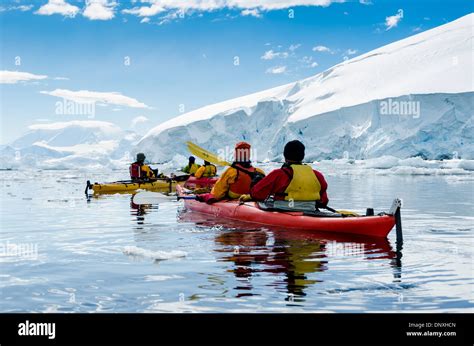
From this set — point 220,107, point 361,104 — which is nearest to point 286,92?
point 220,107

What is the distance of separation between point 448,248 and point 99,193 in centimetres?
1225

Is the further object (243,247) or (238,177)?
(238,177)

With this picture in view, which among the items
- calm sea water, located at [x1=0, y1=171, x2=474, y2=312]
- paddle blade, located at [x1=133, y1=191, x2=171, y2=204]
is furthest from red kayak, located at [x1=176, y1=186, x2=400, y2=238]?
paddle blade, located at [x1=133, y1=191, x2=171, y2=204]

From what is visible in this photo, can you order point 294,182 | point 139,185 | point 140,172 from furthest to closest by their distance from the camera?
1. point 140,172
2. point 139,185
3. point 294,182

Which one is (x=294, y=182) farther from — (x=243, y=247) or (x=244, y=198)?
(x=244, y=198)

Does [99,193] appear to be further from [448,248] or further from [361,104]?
[361,104]

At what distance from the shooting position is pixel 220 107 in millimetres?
64000

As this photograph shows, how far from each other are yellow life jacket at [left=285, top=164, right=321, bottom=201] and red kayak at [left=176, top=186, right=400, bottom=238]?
25cm

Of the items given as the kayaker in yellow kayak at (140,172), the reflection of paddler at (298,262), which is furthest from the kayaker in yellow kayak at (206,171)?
the reflection of paddler at (298,262)

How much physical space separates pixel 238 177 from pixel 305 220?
7.43 feet

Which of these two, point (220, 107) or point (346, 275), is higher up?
point (220, 107)

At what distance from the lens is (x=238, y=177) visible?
30.5 ft

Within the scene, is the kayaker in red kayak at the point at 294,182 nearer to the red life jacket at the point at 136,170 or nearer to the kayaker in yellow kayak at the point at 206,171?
the kayaker in yellow kayak at the point at 206,171

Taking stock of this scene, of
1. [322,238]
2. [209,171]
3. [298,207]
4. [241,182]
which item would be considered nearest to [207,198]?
[241,182]
